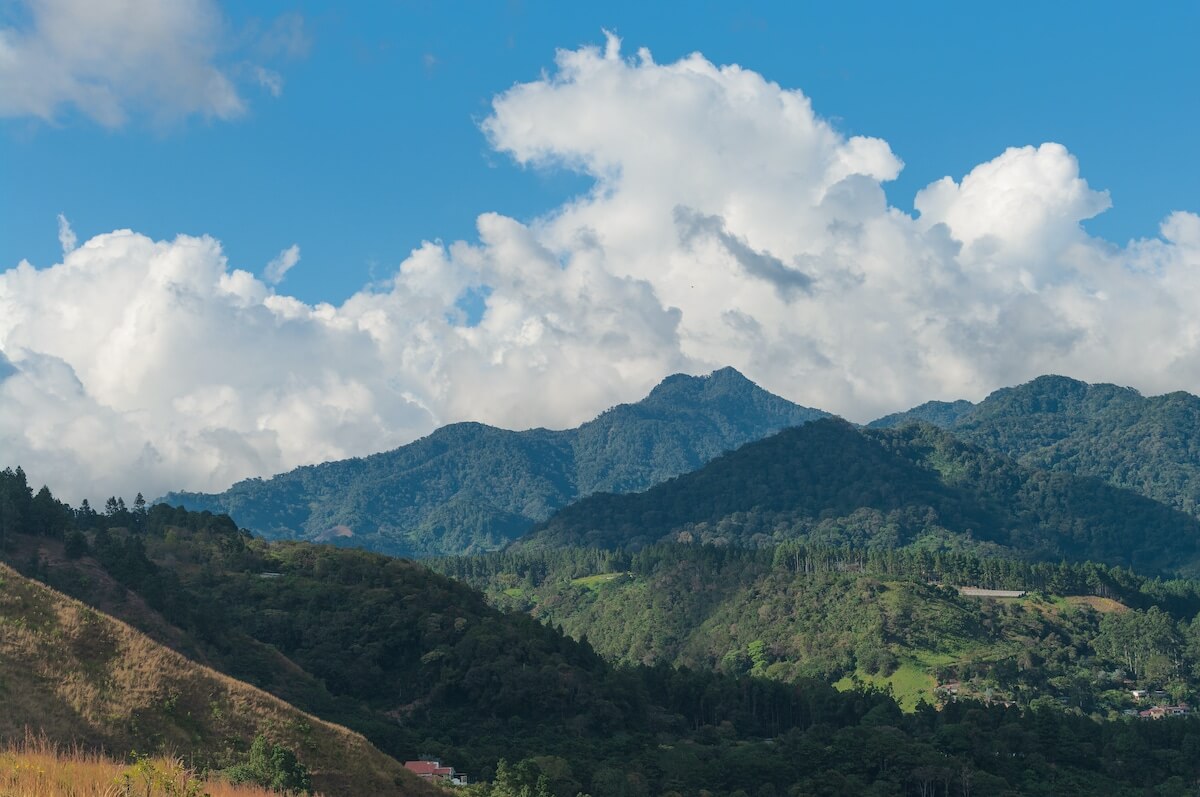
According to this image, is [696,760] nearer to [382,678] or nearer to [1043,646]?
[382,678]

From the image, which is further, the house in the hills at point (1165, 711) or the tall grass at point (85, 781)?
the house in the hills at point (1165, 711)

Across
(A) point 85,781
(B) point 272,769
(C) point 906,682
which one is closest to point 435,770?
(B) point 272,769

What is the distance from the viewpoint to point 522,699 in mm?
115500

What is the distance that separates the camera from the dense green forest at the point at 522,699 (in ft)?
311

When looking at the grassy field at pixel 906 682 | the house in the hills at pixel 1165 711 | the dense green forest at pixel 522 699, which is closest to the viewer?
the dense green forest at pixel 522 699

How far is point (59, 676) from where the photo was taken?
1620 inches

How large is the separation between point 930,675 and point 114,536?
4480 inches

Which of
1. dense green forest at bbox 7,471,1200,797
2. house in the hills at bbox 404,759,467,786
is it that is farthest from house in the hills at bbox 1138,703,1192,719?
house in the hills at bbox 404,759,467,786

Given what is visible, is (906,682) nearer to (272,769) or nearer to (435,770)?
(435,770)

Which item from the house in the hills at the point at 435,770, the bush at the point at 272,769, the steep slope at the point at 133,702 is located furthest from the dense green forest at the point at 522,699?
the bush at the point at 272,769

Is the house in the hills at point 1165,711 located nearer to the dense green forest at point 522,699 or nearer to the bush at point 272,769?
the dense green forest at point 522,699

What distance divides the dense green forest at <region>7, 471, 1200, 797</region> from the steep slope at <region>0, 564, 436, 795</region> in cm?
3457

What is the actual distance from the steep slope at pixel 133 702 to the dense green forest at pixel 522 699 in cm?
3457

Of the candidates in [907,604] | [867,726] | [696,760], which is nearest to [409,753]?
[696,760]
